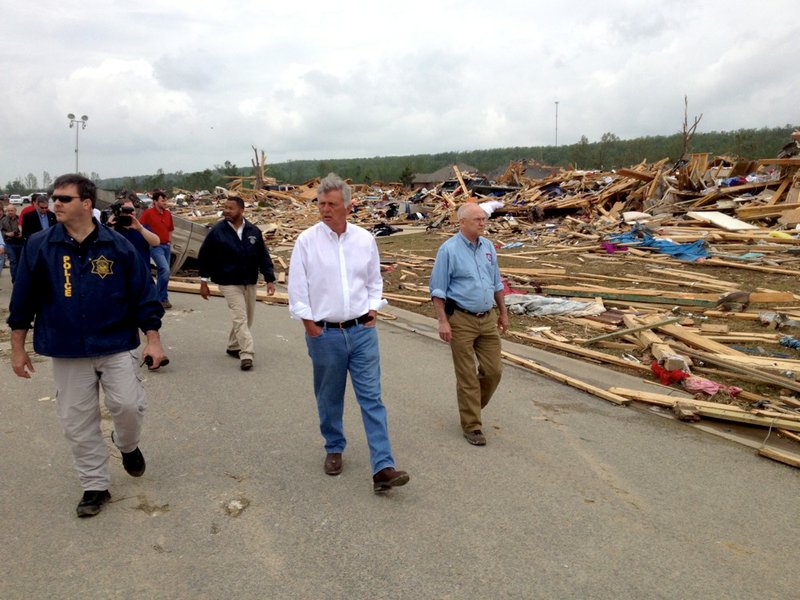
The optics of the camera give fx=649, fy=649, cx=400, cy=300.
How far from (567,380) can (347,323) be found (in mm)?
3435

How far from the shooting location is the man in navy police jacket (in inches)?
148

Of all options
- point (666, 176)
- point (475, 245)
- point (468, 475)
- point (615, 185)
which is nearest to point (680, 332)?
point (475, 245)

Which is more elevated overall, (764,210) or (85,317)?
(764,210)

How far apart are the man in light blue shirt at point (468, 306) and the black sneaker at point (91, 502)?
2.60m

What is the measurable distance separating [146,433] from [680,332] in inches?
247

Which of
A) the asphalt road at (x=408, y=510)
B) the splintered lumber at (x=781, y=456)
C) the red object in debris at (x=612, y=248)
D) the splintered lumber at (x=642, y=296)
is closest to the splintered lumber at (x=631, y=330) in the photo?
the asphalt road at (x=408, y=510)

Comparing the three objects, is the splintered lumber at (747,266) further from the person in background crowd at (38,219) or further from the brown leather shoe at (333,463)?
the person in background crowd at (38,219)

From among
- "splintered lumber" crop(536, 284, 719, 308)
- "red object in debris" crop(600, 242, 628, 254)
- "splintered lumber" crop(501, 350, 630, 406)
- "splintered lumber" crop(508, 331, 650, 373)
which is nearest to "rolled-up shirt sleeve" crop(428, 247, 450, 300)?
"splintered lumber" crop(501, 350, 630, 406)

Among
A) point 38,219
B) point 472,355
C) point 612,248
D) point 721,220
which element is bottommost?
point 472,355

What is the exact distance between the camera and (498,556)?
11.4 feet

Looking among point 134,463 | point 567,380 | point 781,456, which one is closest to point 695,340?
point 567,380

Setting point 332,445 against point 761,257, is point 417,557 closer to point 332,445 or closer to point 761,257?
point 332,445

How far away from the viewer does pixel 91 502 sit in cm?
393

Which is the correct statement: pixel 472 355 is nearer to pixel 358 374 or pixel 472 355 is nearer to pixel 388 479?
pixel 358 374
